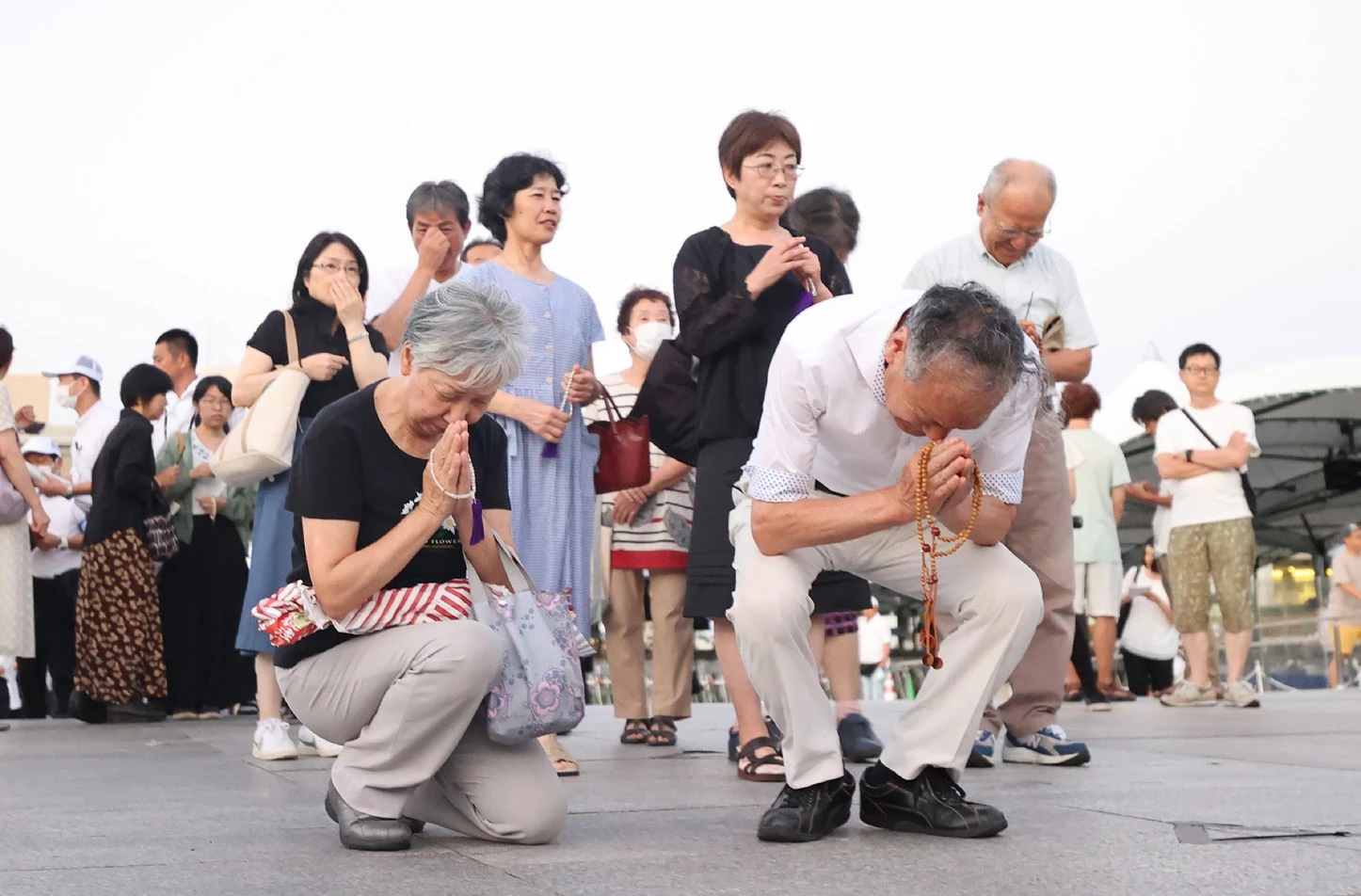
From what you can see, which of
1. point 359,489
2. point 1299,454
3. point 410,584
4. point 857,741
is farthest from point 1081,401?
point 1299,454

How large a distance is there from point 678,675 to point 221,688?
10.6ft

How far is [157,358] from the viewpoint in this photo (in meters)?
9.15

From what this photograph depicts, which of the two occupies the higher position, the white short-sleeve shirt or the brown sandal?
the white short-sleeve shirt

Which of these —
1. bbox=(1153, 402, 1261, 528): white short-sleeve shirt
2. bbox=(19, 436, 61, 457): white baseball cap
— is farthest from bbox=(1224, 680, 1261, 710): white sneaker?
bbox=(19, 436, 61, 457): white baseball cap

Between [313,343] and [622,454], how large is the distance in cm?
118

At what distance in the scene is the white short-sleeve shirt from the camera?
900 cm

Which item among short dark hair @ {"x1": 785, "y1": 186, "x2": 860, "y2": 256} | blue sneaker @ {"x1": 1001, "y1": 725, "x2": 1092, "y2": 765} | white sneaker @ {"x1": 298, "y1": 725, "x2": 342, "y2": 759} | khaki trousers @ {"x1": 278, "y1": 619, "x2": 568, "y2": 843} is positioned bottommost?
white sneaker @ {"x1": 298, "y1": 725, "x2": 342, "y2": 759}

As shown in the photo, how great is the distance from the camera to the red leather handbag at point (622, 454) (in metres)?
5.50

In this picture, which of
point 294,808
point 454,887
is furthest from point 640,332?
point 454,887

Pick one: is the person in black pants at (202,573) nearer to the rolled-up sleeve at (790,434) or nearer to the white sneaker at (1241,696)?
the white sneaker at (1241,696)

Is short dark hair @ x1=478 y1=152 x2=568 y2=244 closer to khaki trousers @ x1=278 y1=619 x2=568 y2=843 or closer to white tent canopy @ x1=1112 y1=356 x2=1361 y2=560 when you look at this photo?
khaki trousers @ x1=278 y1=619 x2=568 y2=843

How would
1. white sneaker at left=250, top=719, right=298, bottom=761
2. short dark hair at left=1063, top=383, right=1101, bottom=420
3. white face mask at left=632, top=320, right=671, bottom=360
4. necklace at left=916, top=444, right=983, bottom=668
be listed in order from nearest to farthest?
necklace at left=916, top=444, right=983, bottom=668 < white sneaker at left=250, top=719, right=298, bottom=761 < white face mask at left=632, top=320, right=671, bottom=360 < short dark hair at left=1063, top=383, right=1101, bottom=420

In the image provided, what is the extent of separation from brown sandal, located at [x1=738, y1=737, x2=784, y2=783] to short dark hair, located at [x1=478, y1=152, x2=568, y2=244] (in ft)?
6.08

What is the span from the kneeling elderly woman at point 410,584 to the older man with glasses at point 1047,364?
196cm
